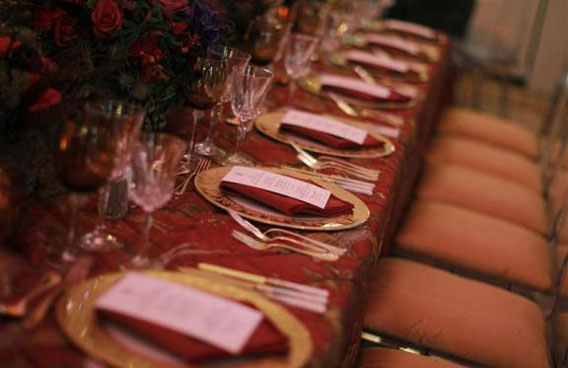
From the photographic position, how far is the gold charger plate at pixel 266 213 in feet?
4.54

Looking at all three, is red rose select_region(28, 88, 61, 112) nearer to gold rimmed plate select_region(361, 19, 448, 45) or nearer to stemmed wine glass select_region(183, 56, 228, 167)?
stemmed wine glass select_region(183, 56, 228, 167)

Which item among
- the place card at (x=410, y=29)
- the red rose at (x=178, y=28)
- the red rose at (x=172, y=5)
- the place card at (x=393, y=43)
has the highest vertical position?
the red rose at (x=172, y=5)

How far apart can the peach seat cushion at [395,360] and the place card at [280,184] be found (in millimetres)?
411

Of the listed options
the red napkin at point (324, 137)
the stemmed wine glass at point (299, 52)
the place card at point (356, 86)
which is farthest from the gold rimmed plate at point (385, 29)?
the red napkin at point (324, 137)

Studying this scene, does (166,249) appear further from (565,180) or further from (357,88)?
(565,180)

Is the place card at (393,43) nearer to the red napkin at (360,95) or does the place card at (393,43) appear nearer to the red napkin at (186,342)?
the red napkin at (360,95)

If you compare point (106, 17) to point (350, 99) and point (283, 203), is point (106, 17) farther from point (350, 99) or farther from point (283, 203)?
point (350, 99)

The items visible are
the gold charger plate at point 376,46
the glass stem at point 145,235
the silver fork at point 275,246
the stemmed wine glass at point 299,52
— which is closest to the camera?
the glass stem at point 145,235

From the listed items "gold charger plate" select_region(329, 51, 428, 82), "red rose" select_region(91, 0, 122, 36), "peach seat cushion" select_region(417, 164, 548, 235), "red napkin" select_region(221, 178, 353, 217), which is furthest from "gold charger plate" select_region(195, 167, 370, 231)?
"gold charger plate" select_region(329, 51, 428, 82)

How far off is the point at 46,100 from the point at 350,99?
4.71ft

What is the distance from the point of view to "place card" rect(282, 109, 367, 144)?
76.4 inches

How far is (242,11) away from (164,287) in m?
1.24

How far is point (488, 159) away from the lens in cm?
325

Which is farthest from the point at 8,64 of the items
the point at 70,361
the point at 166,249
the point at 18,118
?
the point at 70,361
